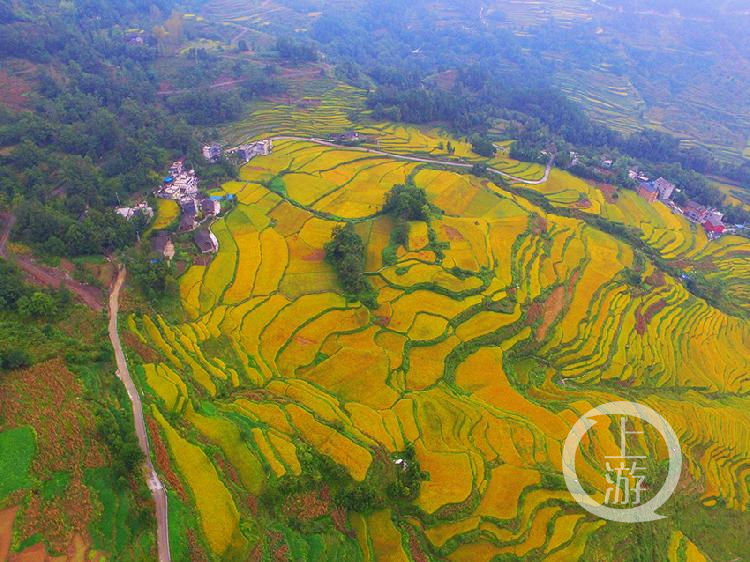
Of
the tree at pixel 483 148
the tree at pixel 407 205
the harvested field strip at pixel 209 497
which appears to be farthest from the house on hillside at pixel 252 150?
the harvested field strip at pixel 209 497

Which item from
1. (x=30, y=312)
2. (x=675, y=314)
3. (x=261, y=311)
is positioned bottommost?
(x=675, y=314)

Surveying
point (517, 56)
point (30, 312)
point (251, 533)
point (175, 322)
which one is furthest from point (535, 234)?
point (517, 56)

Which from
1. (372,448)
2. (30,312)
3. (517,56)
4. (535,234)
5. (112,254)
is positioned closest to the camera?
(372,448)

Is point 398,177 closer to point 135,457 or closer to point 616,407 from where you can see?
point 616,407

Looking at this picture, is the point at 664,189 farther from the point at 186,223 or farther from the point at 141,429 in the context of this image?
the point at 141,429

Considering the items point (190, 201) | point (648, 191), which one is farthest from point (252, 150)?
point (648, 191)

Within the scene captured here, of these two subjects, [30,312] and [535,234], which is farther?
[535,234]

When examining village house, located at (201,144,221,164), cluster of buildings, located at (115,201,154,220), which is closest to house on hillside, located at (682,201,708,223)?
village house, located at (201,144,221,164)
